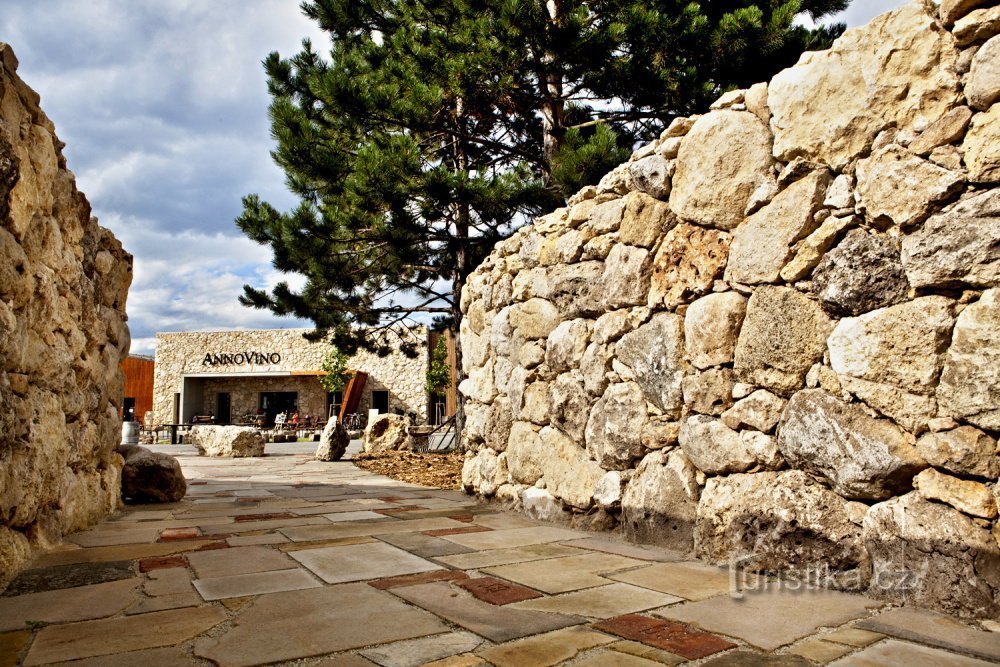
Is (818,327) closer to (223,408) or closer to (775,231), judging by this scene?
(775,231)

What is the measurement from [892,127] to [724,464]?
1559 millimetres

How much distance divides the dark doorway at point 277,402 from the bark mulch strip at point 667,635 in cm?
2631

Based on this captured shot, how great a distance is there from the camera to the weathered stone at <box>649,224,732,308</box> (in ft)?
11.0

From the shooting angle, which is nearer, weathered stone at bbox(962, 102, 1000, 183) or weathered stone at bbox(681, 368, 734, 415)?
weathered stone at bbox(962, 102, 1000, 183)

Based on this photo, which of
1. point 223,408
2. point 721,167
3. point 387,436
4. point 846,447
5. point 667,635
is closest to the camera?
point 667,635

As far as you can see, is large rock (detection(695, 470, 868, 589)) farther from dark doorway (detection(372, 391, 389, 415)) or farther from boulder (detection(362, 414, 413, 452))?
dark doorway (detection(372, 391, 389, 415))

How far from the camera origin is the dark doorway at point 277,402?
27281mm

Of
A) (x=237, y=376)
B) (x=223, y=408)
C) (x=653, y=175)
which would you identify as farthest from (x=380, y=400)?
(x=653, y=175)

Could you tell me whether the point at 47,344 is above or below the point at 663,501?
above

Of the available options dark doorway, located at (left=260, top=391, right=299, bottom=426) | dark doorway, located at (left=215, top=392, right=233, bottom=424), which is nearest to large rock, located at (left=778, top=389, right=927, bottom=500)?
dark doorway, located at (left=260, top=391, right=299, bottom=426)

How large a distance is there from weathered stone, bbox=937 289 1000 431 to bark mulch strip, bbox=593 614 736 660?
1106 millimetres

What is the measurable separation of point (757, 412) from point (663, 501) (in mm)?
748

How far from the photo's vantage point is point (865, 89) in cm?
268

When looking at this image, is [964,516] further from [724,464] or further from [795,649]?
[724,464]
